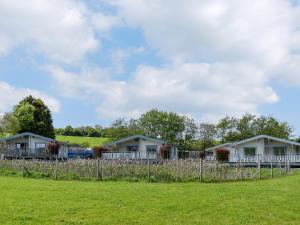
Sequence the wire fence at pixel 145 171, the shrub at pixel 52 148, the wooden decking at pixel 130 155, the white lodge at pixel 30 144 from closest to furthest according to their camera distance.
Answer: the wire fence at pixel 145 171 < the wooden decking at pixel 130 155 < the shrub at pixel 52 148 < the white lodge at pixel 30 144

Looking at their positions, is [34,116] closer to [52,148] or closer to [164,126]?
[164,126]

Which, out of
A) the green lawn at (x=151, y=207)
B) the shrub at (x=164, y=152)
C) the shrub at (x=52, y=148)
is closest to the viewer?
the green lawn at (x=151, y=207)

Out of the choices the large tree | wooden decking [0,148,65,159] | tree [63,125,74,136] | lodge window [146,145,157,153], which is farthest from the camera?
tree [63,125,74,136]

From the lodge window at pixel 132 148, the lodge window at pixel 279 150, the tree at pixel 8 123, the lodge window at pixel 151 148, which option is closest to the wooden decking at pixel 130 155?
the lodge window at pixel 151 148

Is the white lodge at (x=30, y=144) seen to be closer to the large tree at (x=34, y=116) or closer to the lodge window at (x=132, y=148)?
the lodge window at (x=132, y=148)

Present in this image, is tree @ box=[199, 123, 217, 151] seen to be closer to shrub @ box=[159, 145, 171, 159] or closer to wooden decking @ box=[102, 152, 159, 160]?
shrub @ box=[159, 145, 171, 159]

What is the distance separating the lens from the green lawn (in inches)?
434

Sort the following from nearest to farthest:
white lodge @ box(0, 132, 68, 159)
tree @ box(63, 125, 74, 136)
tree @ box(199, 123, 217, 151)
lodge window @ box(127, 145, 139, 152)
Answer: white lodge @ box(0, 132, 68, 159)
lodge window @ box(127, 145, 139, 152)
tree @ box(199, 123, 217, 151)
tree @ box(63, 125, 74, 136)

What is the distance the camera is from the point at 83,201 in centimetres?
1396

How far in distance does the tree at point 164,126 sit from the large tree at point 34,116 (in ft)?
57.2

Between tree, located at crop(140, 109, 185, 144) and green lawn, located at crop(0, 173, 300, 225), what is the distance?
2523 inches

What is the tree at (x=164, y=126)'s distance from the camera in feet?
266

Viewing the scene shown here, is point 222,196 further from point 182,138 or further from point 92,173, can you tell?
point 182,138

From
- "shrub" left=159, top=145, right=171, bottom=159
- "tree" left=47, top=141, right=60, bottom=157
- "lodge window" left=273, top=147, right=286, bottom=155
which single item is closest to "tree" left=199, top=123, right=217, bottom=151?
"shrub" left=159, top=145, right=171, bottom=159
